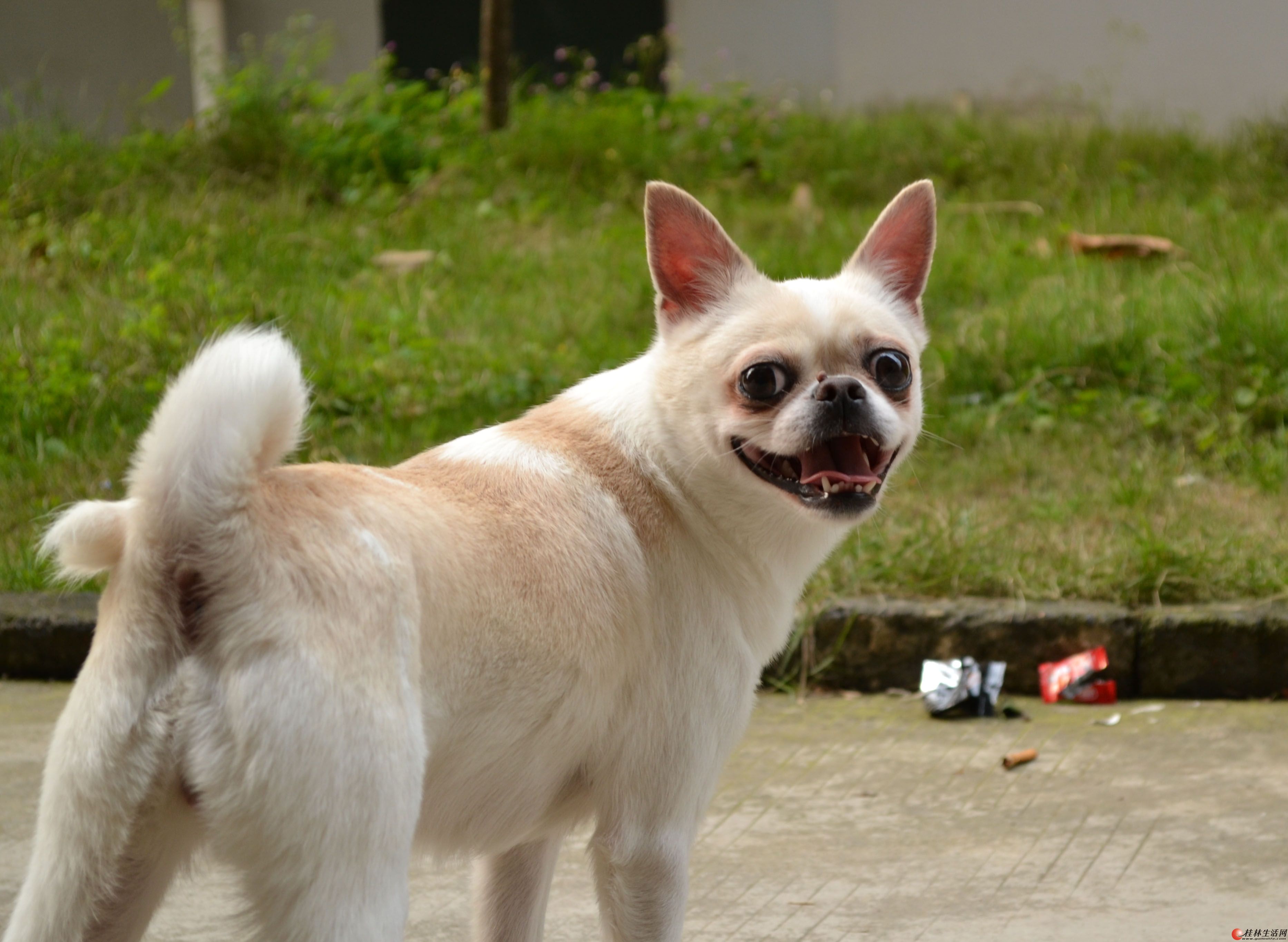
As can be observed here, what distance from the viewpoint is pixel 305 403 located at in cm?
209

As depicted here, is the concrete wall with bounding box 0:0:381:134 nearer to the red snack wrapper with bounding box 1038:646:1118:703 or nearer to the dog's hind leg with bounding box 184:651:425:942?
the red snack wrapper with bounding box 1038:646:1118:703

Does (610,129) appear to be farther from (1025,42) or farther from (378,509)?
(378,509)

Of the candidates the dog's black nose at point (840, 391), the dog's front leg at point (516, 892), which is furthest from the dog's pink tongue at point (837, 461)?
the dog's front leg at point (516, 892)

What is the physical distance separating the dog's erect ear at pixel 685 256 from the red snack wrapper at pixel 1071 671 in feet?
6.45

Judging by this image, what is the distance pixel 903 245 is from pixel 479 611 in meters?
1.36

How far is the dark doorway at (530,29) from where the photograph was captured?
11.0 m

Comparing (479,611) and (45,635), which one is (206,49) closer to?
(45,635)

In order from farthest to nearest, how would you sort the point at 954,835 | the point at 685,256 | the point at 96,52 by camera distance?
the point at 96,52
the point at 954,835
the point at 685,256

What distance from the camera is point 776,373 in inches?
102

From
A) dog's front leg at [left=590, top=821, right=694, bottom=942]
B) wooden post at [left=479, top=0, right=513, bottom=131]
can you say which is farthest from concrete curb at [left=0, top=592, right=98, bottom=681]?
wooden post at [left=479, top=0, right=513, bottom=131]

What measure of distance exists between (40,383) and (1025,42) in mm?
6793

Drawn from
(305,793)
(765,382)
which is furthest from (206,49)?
(305,793)

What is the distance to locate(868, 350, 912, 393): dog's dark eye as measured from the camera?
265 cm

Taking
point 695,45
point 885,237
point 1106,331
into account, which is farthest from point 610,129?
point 885,237
